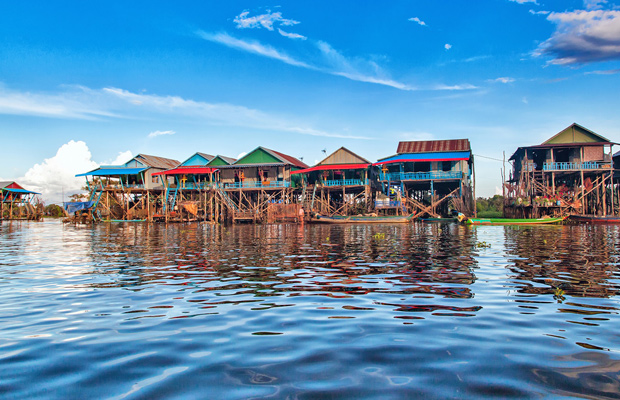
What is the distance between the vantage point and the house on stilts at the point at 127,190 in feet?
168

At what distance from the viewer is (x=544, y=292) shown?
750cm

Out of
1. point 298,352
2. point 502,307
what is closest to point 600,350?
point 502,307

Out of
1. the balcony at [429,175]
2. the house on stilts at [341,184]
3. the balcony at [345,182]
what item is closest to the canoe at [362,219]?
the house on stilts at [341,184]

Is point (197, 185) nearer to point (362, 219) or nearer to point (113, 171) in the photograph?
point (113, 171)

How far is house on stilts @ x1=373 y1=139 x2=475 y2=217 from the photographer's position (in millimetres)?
42625

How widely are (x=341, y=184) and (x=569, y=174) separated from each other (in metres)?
24.3

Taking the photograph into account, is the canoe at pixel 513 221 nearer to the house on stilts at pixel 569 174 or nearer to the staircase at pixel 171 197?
the house on stilts at pixel 569 174

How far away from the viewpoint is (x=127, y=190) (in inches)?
2040

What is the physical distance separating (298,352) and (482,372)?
176 cm

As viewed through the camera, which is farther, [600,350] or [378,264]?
[378,264]

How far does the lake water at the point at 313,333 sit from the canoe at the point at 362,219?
93.1ft

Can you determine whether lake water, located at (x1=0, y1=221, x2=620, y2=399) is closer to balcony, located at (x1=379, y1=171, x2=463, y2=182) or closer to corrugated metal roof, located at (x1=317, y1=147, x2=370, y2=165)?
balcony, located at (x1=379, y1=171, x2=463, y2=182)

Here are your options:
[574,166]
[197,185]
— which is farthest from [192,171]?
[574,166]

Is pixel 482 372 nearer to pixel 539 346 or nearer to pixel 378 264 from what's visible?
pixel 539 346
